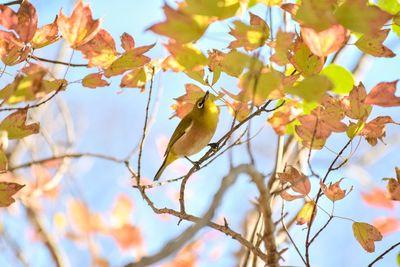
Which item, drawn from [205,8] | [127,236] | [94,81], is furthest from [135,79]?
[127,236]

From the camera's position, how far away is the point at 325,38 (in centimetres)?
48

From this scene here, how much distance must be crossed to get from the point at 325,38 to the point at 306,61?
0.07 metres

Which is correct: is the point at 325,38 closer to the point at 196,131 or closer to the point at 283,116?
the point at 283,116

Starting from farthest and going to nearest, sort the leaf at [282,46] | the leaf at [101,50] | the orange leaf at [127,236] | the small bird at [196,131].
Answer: the orange leaf at [127,236]
the small bird at [196,131]
the leaf at [101,50]
the leaf at [282,46]

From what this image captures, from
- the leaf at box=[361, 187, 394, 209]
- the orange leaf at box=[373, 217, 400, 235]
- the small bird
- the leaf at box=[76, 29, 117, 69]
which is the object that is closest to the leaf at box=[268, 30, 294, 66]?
the leaf at box=[76, 29, 117, 69]

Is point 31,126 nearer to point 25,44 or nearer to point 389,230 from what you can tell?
point 25,44

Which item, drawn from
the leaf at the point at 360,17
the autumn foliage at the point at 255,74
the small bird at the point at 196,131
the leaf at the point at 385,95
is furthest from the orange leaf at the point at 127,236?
the leaf at the point at 360,17

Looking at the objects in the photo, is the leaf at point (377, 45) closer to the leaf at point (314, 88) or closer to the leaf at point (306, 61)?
the leaf at point (306, 61)

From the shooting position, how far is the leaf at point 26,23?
579mm

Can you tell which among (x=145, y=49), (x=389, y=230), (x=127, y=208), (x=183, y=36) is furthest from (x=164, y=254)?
(x=127, y=208)

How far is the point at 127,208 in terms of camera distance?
193cm

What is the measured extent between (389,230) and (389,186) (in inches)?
33.3

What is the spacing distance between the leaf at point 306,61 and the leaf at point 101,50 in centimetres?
23

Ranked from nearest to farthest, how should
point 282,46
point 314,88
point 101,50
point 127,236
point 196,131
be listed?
1. point 314,88
2. point 282,46
3. point 101,50
4. point 196,131
5. point 127,236
